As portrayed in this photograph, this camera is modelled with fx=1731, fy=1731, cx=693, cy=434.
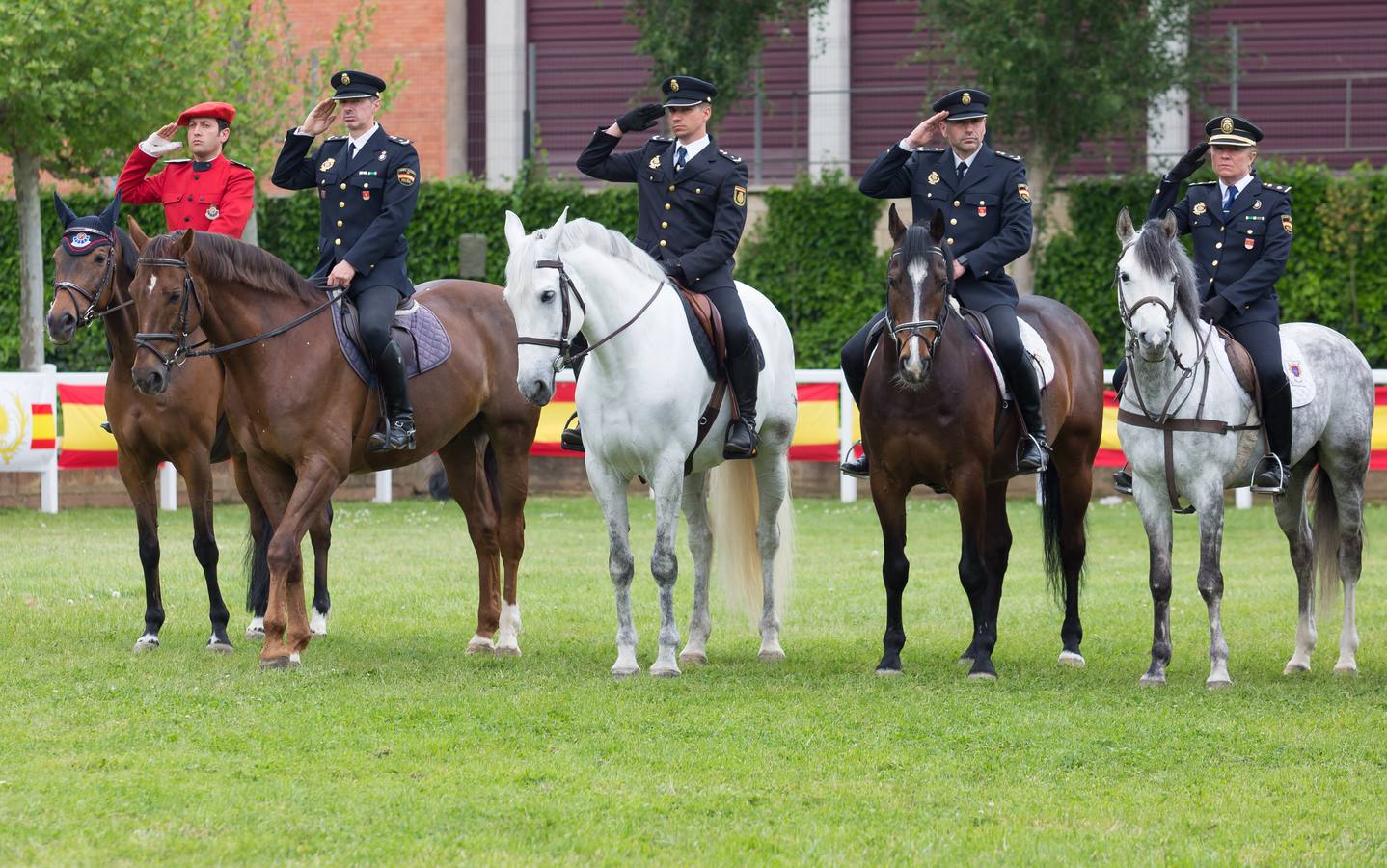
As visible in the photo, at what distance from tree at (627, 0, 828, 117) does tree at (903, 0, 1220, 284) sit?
2271mm

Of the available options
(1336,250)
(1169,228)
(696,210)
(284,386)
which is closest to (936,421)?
(1169,228)

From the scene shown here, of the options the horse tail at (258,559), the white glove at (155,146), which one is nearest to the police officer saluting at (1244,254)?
the horse tail at (258,559)

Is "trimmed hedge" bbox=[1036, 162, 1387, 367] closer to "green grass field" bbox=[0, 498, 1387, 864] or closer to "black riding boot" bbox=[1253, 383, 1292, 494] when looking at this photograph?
"green grass field" bbox=[0, 498, 1387, 864]

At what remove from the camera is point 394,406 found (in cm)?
959

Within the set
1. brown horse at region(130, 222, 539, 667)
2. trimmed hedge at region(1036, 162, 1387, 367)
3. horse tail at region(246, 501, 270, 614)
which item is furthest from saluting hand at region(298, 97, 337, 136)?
trimmed hedge at region(1036, 162, 1387, 367)

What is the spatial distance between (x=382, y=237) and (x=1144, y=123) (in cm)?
1350

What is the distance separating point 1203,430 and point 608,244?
3207 millimetres

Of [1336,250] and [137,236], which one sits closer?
[137,236]

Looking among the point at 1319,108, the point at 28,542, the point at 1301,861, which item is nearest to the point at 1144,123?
the point at 1319,108

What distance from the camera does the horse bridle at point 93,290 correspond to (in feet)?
30.6

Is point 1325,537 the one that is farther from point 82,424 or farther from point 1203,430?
point 82,424

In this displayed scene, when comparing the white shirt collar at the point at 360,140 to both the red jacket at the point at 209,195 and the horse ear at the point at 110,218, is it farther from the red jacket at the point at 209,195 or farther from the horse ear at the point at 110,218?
the horse ear at the point at 110,218

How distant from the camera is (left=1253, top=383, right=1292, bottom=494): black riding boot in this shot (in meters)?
9.10

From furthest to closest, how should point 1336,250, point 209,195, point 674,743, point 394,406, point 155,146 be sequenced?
1. point 1336,250
2. point 155,146
3. point 209,195
4. point 394,406
5. point 674,743
